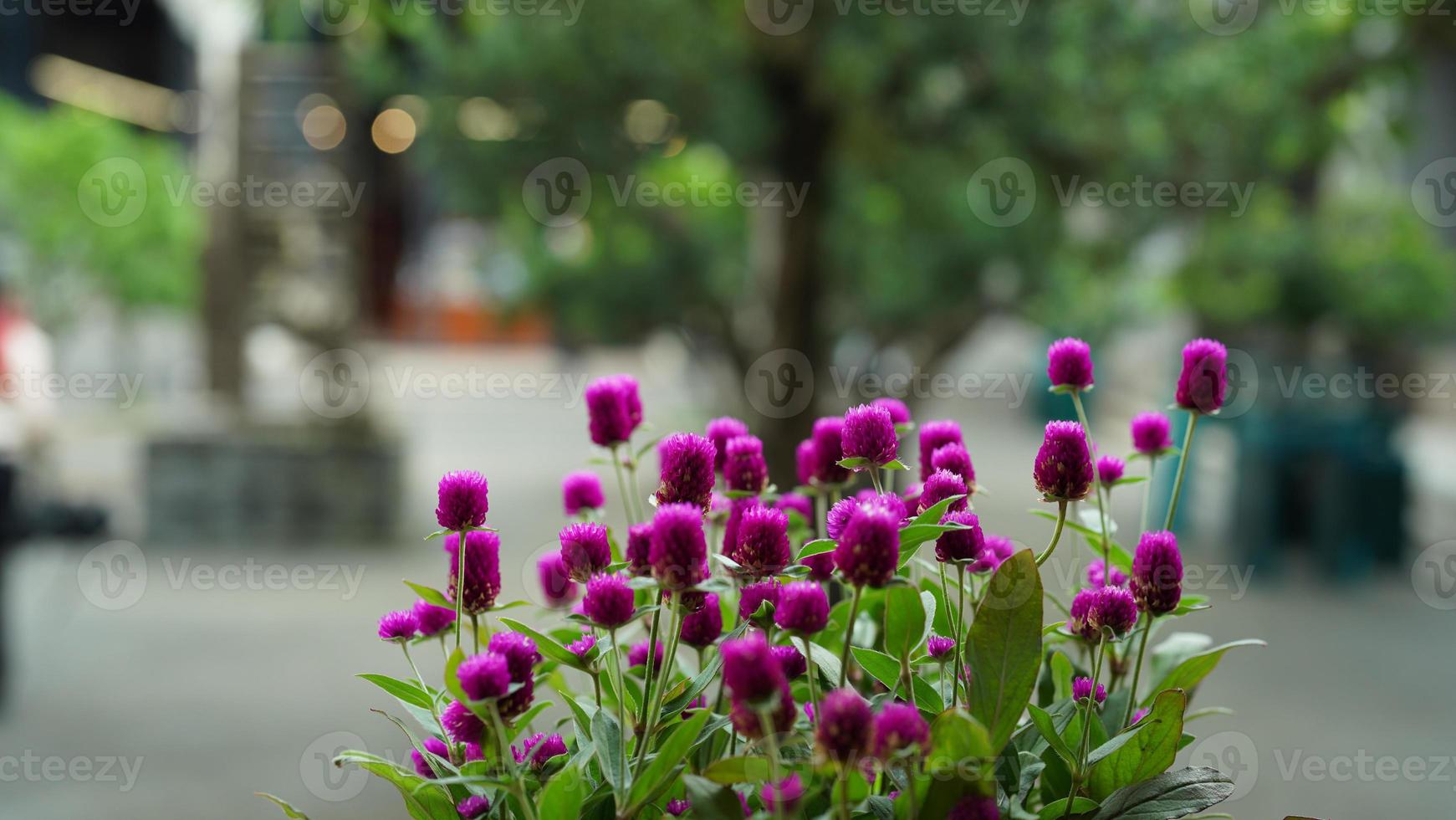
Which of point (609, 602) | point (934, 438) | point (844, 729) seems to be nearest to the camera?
point (844, 729)

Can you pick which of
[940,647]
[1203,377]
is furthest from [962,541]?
[1203,377]

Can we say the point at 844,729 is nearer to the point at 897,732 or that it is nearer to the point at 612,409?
the point at 897,732

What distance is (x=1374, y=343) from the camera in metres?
6.09

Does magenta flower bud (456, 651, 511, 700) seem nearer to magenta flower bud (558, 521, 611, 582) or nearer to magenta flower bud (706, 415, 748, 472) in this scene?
magenta flower bud (558, 521, 611, 582)

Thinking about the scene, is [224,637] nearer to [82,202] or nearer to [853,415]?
[853,415]

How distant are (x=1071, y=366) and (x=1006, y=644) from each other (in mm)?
239

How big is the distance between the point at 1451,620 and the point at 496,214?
4.22 metres

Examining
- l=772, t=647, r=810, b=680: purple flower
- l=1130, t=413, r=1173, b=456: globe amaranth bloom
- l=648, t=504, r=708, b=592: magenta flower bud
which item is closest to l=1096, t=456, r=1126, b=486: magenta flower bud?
l=1130, t=413, r=1173, b=456: globe amaranth bloom

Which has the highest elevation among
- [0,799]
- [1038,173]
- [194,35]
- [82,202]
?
[194,35]

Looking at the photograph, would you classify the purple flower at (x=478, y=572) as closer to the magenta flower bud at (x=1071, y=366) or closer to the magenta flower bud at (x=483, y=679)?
the magenta flower bud at (x=483, y=679)

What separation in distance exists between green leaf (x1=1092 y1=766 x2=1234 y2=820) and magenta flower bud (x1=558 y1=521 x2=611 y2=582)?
31 centimetres

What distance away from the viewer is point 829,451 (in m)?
0.80

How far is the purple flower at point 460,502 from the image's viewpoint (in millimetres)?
673

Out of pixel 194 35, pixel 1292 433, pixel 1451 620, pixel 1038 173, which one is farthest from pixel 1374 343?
pixel 194 35
